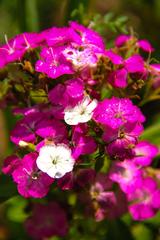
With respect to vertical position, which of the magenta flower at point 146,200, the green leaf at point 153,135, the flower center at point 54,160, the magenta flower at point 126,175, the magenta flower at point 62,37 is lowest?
the magenta flower at point 146,200

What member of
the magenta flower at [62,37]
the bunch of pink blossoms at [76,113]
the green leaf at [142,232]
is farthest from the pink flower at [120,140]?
the green leaf at [142,232]

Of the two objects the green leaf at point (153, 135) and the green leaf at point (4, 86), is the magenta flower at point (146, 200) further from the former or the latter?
the green leaf at point (4, 86)

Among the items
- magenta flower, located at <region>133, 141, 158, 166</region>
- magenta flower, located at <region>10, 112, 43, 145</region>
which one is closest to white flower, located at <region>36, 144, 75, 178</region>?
magenta flower, located at <region>10, 112, 43, 145</region>

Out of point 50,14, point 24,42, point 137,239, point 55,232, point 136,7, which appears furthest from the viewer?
point 50,14

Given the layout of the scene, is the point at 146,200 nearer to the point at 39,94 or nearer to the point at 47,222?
the point at 47,222

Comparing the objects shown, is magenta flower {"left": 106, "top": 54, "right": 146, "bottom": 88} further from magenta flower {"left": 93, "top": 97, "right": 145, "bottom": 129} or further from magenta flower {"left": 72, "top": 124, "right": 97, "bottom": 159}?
magenta flower {"left": 72, "top": 124, "right": 97, "bottom": 159}

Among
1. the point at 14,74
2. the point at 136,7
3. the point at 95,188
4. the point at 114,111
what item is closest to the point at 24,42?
the point at 14,74

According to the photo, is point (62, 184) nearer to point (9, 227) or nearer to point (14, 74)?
point (14, 74)
